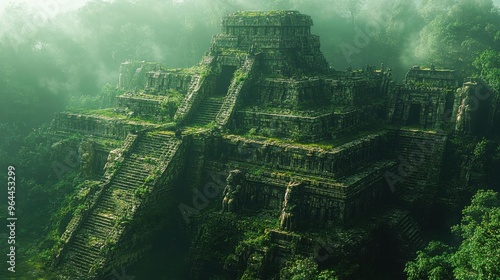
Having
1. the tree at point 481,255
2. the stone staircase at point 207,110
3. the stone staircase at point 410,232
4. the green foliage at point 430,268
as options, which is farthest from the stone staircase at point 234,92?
the tree at point 481,255

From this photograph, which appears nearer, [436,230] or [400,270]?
[400,270]

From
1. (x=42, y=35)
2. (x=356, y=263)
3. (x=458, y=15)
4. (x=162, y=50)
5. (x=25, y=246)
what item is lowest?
(x=25, y=246)

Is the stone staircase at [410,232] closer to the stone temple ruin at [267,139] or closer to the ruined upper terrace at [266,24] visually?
the stone temple ruin at [267,139]

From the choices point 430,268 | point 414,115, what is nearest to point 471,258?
point 430,268

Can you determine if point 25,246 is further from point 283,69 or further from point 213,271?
point 283,69

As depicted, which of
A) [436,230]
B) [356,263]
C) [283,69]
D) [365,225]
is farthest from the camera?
[283,69]

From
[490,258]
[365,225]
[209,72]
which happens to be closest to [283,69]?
[209,72]

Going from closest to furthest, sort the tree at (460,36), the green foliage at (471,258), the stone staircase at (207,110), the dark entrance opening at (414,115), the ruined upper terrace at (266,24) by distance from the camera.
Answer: the green foliage at (471,258), the stone staircase at (207,110), the ruined upper terrace at (266,24), the dark entrance opening at (414,115), the tree at (460,36)
